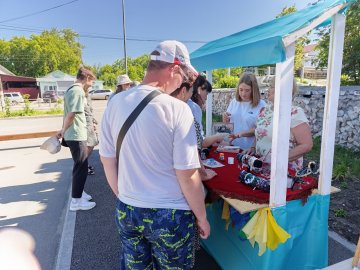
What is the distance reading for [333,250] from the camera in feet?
8.86

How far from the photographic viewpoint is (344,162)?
181 inches

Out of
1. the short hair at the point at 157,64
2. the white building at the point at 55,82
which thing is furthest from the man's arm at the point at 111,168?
the white building at the point at 55,82

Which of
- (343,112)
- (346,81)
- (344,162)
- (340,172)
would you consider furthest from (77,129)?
(346,81)

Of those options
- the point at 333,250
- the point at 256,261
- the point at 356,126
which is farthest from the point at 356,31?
the point at 256,261

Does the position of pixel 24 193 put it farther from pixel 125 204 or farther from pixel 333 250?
pixel 333 250

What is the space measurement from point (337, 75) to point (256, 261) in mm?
1381

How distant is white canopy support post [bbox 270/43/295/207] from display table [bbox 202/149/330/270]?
96 mm

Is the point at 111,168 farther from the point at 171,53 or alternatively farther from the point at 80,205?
the point at 80,205

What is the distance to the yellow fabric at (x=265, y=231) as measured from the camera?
171cm

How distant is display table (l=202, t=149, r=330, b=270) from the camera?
1.81 m

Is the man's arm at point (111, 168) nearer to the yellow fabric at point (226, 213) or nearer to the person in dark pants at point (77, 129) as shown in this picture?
the yellow fabric at point (226, 213)

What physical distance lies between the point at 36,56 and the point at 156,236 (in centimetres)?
5403

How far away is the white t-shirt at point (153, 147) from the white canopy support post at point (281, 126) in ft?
2.19

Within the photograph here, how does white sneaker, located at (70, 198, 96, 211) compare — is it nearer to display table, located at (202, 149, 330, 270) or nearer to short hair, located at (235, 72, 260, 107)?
display table, located at (202, 149, 330, 270)
